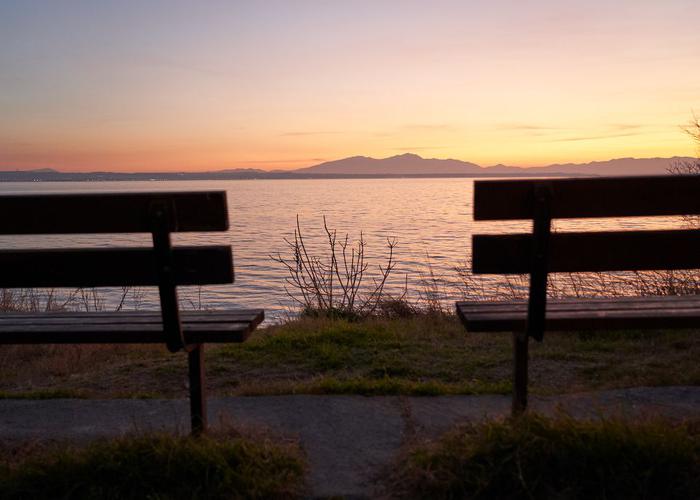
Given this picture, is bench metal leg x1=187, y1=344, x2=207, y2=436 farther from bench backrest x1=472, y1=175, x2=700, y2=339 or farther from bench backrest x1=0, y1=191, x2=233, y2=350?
bench backrest x1=472, y1=175, x2=700, y2=339

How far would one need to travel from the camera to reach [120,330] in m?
3.13

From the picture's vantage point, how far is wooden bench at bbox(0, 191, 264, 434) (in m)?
2.95

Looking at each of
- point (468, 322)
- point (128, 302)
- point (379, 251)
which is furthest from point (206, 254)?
point (379, 251)

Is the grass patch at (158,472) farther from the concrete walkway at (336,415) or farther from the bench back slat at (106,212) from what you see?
the bench back slat at (106,212)

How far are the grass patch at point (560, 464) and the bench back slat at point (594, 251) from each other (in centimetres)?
72

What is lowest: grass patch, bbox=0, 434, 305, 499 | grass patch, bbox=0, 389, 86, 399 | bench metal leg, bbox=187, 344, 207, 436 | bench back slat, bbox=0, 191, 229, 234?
grass patch, bbox=0, 389, 86, 399

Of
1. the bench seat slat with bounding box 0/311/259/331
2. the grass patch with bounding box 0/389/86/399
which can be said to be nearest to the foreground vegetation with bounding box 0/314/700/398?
the grass patch with bounding box 0/389/86/399

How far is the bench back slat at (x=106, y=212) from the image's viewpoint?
9.61 feet

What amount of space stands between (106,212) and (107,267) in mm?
292

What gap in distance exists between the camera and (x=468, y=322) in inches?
122

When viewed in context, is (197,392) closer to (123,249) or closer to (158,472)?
(158,472)

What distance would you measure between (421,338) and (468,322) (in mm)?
3019

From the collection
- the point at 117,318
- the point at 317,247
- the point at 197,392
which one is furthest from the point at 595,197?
the point at 317,247

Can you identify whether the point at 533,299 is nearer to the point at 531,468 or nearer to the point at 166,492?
the point at 531,468
